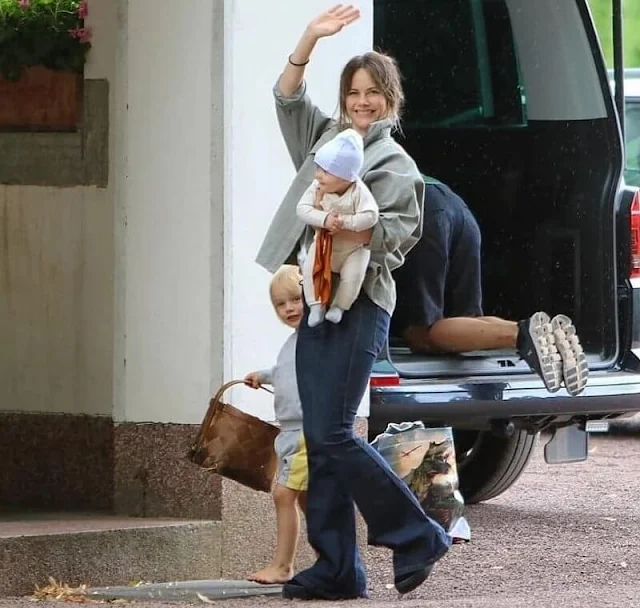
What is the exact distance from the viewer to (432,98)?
884 centimetres

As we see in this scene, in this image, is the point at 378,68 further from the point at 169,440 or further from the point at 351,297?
the point at 169,440

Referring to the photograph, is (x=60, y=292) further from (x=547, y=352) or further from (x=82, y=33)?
(x=547, y=352)

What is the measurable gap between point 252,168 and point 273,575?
130cm

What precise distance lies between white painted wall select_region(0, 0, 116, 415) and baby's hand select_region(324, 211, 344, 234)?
1443 millimetres

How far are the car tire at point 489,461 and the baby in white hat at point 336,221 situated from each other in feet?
10.4

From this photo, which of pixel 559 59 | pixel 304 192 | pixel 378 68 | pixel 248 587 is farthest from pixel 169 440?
pixel 559 59

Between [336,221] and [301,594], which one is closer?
[336,221]

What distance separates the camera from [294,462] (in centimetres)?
613

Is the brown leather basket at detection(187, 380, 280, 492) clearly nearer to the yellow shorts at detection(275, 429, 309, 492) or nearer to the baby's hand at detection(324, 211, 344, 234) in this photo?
the yellow shorts at detection(275, 429, 309, 492)

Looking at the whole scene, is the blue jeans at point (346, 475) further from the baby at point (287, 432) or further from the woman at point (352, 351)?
the baby at point (287, 432)

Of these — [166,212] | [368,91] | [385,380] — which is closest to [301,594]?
[385,380]

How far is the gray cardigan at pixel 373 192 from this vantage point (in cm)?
575

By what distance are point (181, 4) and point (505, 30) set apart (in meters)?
2.64

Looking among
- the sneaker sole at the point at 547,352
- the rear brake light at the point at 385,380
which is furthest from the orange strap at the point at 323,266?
the sneaker sole at the point at 547,352
